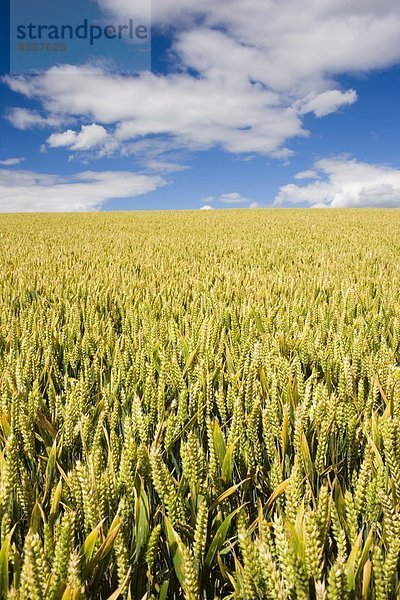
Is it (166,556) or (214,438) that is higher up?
(214,438)

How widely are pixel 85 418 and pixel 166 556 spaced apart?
42cm

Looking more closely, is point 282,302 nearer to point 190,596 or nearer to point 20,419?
point 20,419

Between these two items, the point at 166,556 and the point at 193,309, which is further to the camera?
the point at 193,309

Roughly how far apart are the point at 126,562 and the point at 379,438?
77 centimetres

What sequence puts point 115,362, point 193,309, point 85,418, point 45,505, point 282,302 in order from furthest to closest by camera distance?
point 282,302 < point 193,309 < point 115,362 < point 85,418 < point 45,505

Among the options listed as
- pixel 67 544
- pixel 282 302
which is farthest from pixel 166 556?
pixel 282 302

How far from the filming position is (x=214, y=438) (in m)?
1.06

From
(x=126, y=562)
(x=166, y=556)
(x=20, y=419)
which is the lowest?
(x=166, y=556)

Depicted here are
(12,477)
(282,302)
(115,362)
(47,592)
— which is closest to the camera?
(47,592)

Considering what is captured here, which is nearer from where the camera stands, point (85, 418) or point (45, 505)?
point (45, 505)

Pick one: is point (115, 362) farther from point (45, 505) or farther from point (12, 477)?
point (12, 477)

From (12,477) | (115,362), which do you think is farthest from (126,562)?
(115,362)

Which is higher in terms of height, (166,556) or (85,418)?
(85,418)

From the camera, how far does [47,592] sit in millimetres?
595
